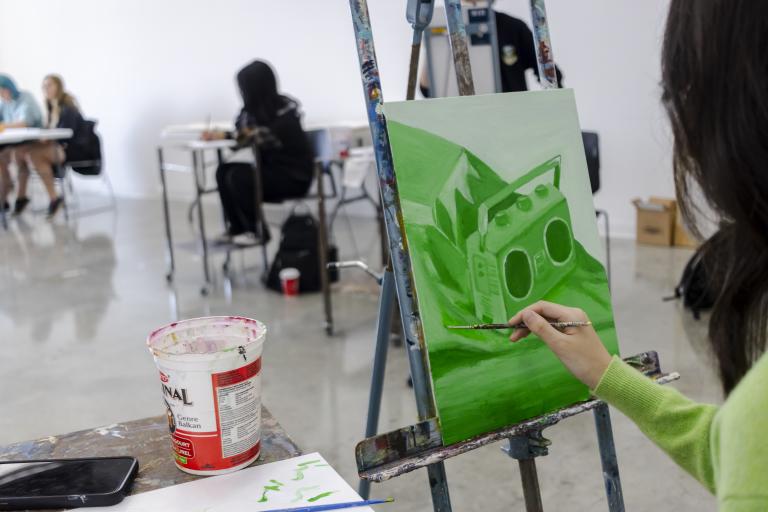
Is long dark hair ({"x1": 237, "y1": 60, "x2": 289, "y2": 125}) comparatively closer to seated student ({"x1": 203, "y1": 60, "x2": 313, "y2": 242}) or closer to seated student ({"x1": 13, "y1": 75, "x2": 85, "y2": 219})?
seated student ({"x1": 203, "y1": 60, "x2": 313, "y2": 242})

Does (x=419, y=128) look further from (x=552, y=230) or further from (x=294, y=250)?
(x=294, y=250)

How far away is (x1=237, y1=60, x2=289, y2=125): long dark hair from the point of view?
4355 millimetres

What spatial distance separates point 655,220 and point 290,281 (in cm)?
224

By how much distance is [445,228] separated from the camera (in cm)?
115

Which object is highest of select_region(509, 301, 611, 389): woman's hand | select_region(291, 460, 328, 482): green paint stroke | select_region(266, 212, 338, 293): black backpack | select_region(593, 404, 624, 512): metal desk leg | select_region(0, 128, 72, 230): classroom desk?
select_region(0, 128, 72, 230): classroom desk

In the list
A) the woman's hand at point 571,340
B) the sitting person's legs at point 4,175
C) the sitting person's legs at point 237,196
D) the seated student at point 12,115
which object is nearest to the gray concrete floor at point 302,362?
the sitting person's legs at point 237,196

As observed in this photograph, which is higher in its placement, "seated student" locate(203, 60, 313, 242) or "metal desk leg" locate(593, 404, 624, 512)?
"seated student" locate(203, 60, 313, 242)

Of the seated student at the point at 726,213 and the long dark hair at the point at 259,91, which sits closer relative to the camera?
the seated student at the point at 726,213

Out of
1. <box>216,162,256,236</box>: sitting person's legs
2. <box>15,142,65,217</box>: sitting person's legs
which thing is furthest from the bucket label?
<box>15,142,65,217</box>: sitting person's legs

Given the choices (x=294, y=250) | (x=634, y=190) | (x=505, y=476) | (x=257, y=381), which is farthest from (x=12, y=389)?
(x=634, y=190)

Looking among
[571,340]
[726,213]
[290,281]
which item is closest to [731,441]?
[726,213]

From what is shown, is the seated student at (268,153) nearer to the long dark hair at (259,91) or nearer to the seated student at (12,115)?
the long dark hair at (259,91)

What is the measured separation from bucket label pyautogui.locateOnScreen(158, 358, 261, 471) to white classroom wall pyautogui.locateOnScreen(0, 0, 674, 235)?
2223mm

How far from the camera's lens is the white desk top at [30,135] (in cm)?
619
